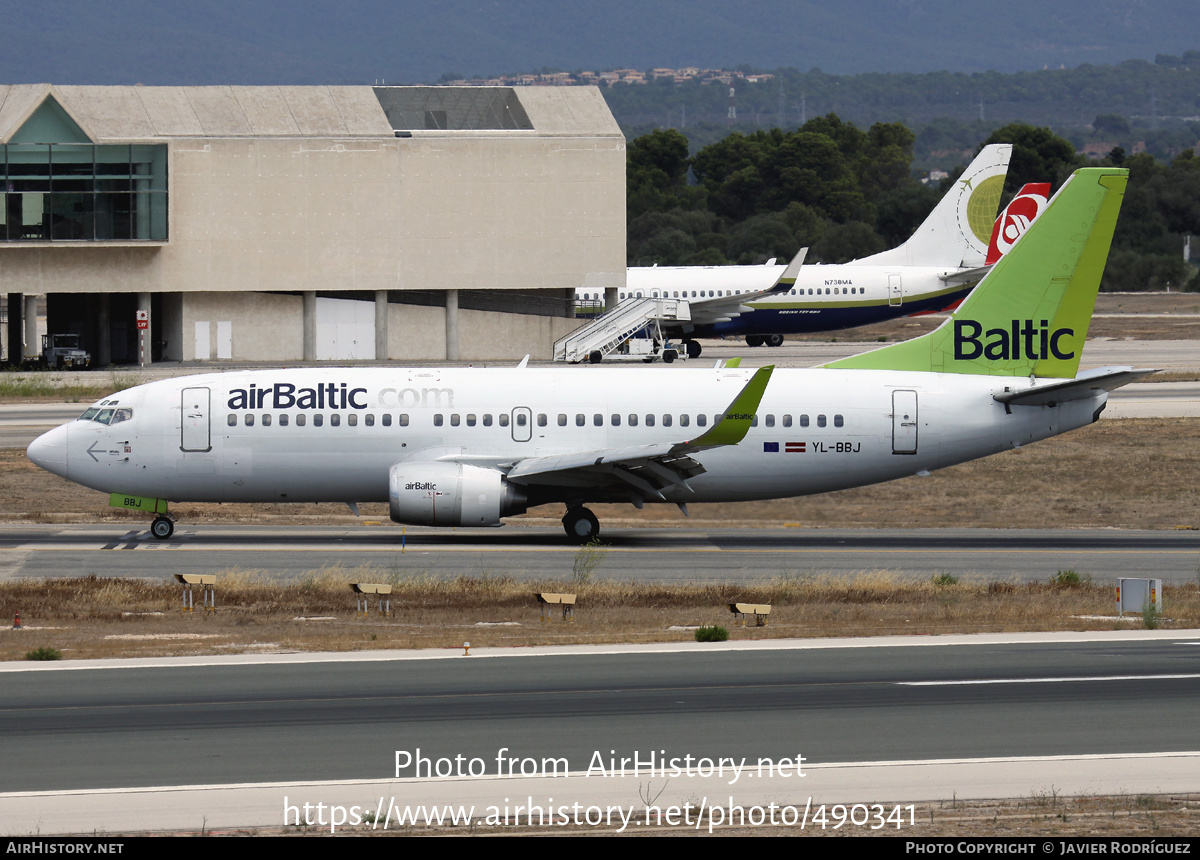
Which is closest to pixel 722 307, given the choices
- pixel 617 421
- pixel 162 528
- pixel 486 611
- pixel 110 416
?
pixel 617 421

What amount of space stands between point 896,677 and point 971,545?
641 inches

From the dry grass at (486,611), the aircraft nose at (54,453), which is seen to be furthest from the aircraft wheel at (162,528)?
the dry grass at (486,611)

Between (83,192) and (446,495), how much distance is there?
58463 millimetres

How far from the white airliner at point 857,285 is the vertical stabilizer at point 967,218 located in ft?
0.20

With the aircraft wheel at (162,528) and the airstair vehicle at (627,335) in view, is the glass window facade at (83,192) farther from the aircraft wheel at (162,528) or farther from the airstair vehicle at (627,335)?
the aircraft wheel at (162,528)

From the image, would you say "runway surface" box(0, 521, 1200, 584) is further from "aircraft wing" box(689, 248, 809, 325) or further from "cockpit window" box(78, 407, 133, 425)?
"aircraft wing" box(689, 248, 809, 325)

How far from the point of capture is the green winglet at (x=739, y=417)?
3303 centimetres

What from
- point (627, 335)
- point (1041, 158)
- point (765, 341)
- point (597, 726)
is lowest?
point (597, 726)

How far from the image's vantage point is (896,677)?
2142cm

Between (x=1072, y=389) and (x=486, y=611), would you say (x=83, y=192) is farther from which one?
(x=486, y=611)

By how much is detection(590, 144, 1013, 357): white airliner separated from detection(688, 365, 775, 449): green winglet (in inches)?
2233

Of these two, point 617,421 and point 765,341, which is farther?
point 765,341

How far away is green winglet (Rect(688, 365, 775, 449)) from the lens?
108ft

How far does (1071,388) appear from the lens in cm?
3478
